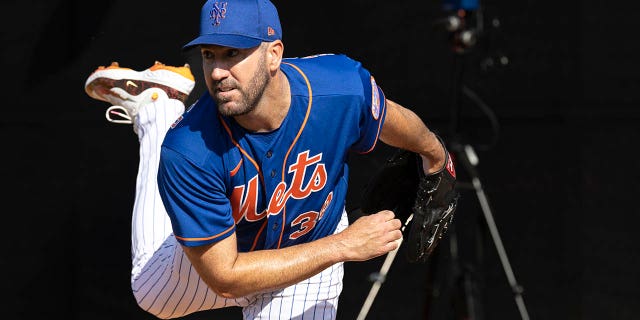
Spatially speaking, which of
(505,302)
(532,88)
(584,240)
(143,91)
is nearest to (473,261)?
(505,302)

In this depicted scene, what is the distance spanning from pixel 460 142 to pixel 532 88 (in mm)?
370

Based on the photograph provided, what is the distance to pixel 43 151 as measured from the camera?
3688 millimetres

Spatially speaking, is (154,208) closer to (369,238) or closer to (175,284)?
(175,284)

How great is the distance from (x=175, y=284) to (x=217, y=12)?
0.89m

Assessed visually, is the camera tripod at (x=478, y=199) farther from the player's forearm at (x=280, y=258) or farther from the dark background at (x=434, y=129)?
the player's forearm at (x=280, y=258)

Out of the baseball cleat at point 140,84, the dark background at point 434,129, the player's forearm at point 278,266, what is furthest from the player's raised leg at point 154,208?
the player's forearm at point 278,266

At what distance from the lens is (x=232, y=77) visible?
200 cm

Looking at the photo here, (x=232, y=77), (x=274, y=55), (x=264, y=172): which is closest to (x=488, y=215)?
(x=264, y=172)

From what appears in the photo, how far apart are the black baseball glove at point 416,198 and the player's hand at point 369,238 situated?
463mm

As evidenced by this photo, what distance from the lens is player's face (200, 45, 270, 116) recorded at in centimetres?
200

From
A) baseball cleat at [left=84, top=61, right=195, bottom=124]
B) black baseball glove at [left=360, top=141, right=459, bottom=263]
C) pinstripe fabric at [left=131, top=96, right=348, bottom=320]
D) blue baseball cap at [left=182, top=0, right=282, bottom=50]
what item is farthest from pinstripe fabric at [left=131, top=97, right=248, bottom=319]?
blue baseball cap at [left=182, top=0, right=282, bottom=50]

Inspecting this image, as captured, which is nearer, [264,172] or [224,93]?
[224,93]

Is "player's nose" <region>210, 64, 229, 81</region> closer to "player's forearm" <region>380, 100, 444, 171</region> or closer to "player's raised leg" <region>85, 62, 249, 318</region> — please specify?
"player's forearm" <region>380, 100, 444, 171</region>

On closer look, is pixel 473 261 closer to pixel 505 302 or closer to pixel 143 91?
pixel 505 302
